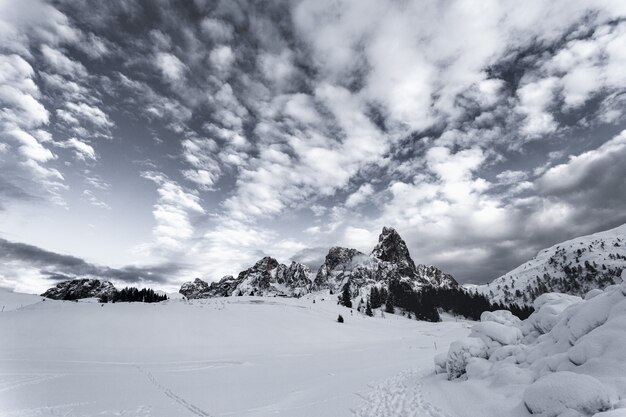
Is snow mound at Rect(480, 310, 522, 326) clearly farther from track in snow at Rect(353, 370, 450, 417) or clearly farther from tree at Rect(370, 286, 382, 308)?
tree at Rect(370, 286, 382, 308)

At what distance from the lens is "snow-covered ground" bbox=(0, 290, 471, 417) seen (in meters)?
12.5

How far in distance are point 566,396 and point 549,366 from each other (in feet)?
17.9

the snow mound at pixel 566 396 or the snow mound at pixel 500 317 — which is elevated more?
the snow mound at pixel 500 317

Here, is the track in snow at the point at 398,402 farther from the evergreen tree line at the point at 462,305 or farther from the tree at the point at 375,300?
the evergreen tree line at the point at 462,305

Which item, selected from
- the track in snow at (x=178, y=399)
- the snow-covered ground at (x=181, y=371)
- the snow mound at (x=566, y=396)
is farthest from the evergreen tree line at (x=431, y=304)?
the snow mound at (x=566, y=396)

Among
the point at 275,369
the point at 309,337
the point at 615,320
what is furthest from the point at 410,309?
the point at 615,320

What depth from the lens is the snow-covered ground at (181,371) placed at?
12453 millimetres

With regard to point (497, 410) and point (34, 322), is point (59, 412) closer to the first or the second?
point (497, 410)

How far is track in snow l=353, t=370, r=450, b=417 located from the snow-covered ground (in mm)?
44

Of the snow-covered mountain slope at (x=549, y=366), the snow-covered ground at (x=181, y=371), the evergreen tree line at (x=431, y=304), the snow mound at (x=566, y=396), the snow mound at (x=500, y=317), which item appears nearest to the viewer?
the snow mound at (x=566, y=396)

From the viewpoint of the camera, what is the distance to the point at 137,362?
76.1 feet

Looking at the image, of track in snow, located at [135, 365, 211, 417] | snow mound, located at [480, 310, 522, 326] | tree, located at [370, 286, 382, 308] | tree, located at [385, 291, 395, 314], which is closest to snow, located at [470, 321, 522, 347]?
snow mound, located at [480, 310, 522, 326]

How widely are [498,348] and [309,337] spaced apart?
99.5 ft

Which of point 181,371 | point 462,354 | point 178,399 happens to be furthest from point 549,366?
point 181,371
